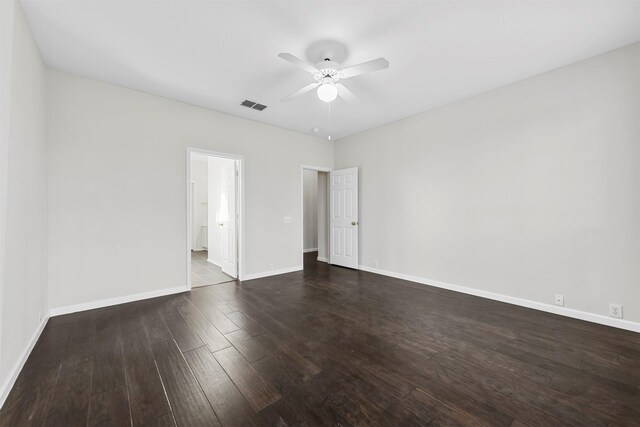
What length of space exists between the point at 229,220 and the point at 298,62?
347cm

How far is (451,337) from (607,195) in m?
2.34

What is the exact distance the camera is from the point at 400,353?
225cm

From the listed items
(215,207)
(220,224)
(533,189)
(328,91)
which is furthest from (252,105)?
(533,189)

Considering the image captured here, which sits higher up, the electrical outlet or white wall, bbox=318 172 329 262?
white wall, bbox=318 172 329 262

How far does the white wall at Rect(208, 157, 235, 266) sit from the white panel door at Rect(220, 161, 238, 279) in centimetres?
29

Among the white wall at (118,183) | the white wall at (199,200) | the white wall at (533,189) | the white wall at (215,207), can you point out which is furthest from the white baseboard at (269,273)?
the white wall at (199,200)

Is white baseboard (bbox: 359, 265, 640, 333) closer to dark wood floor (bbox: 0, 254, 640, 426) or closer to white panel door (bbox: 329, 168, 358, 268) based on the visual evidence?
dark wood floor (bbox: 0, 254, 640, 426)

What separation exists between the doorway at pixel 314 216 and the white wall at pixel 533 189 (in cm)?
211

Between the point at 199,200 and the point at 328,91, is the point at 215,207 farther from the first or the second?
the point at 328,91

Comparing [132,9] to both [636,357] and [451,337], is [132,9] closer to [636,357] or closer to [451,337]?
[451,337]

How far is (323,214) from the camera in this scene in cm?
660

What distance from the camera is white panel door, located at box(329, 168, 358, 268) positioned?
18.0ft

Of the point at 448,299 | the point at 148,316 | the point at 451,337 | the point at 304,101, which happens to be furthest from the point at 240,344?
the point at 304,101

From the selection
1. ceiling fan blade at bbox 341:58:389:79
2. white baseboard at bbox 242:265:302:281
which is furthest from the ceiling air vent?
white baseboard at bbox 242:265:302:281
